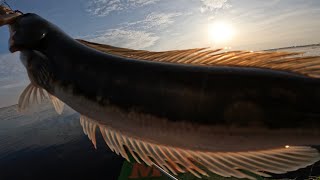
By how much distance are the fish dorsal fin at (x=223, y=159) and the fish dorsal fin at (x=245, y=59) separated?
68cm

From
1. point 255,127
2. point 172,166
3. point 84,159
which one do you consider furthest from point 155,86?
point 84,159

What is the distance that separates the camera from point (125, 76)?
2.98 m

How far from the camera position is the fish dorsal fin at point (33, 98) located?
383 cm

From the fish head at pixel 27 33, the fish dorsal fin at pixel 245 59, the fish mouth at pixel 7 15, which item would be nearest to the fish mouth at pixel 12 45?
the fish head at pixel 27 33

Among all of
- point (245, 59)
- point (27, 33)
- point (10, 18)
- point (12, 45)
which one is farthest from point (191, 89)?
point (10, 18)

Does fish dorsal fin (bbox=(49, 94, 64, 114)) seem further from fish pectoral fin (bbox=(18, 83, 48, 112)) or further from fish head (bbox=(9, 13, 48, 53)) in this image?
fish head (bbox=(9, 13, 48, 53))

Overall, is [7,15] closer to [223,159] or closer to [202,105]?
[202,105]

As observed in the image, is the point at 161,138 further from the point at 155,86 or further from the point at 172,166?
the point at 155,86

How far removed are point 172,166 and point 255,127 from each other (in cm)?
84

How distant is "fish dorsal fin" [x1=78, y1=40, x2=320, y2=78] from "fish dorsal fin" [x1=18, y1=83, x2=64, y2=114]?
1.27m

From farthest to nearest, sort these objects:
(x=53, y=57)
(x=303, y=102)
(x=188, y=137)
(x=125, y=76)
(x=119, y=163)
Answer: (x=119, y=163) < (x=53, y=57) < (x=125, y=76) < (x=188, y=137) < (x=303, y=102)

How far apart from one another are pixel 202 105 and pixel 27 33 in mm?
2485

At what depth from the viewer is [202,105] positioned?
2535 mm

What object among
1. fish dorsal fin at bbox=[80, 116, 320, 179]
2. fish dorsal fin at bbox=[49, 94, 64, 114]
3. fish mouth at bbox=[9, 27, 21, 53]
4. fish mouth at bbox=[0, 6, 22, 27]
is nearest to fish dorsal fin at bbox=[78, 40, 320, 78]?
fish dorsal fin at bbox=[80, 116, 320, 179]
